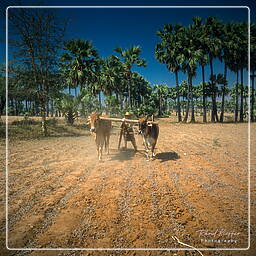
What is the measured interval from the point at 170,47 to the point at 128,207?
2937cm

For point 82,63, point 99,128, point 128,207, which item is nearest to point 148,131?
point 99,128

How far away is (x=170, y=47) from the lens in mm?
27078

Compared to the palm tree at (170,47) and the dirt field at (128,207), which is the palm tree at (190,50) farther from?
the dirt field at (128,207)

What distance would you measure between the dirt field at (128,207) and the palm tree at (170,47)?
25786 millimetres

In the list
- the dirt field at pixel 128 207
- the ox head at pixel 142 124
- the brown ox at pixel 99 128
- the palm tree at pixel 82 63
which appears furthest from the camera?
the palm tree at pixel 82 63

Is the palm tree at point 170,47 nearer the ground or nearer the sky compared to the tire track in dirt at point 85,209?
nearer the sky

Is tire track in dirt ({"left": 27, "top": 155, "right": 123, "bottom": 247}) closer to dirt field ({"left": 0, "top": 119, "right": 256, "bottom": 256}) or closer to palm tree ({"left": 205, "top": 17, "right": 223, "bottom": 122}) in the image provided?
dirt field ({"left": 0, "top": 119, "right": 256, "bottom": 256})

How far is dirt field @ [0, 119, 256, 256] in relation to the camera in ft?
7.23

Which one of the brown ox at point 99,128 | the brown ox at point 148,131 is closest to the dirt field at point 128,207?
the brown ox at point 148,131

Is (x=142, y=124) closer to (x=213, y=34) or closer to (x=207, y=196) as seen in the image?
(x=207, y=196)

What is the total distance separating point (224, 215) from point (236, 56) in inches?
1269

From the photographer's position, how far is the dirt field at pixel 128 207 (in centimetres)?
220

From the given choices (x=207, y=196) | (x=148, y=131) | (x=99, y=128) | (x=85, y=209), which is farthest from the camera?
(x=99, y=128)

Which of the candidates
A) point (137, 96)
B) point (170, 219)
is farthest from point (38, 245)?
point (137, 96)
